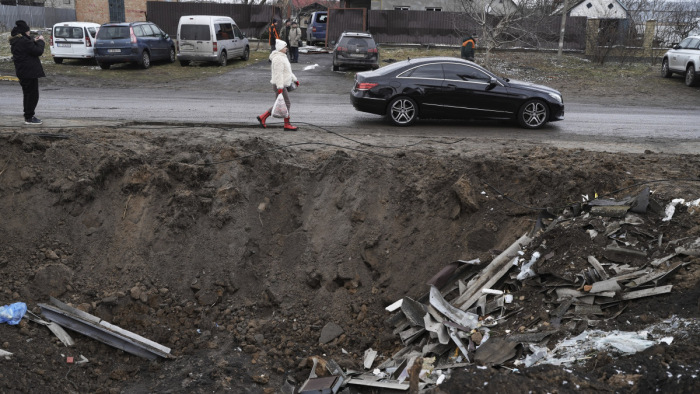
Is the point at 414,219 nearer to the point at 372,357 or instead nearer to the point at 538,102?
the point at 372,357

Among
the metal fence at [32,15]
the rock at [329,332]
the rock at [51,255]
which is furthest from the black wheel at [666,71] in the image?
the metal fence at [32,15]

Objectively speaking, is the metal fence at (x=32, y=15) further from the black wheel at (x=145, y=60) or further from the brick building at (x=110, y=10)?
the black wheel at (x=145, y=60)

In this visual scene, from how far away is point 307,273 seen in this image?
8.06 m

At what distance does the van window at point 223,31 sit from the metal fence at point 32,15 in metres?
21.5

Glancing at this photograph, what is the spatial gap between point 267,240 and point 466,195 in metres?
2.90

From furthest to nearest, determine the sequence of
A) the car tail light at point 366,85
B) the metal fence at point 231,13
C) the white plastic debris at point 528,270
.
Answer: the metal fence at point 231,13 < the car tail light at point 366,85 < the white plastic debris at point 528,270

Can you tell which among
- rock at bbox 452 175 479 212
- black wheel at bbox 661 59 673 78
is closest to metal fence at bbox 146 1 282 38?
black wheel at bbox 661 59 673 78

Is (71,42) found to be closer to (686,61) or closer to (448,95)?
(448,95)

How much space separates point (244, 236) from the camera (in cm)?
845

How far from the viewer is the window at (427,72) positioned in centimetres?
1288

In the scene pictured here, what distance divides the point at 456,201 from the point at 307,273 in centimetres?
233

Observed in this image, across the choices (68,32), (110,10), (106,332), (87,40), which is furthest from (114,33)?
(110,10)

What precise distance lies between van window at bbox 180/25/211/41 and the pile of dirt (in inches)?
585

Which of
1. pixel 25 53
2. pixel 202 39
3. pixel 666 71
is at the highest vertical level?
pixel 202 39
